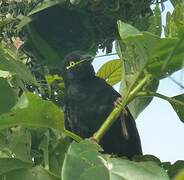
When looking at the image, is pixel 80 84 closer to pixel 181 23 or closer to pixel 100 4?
pixel 100 4

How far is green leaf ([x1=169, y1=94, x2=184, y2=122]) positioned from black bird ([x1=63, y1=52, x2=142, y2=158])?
52 centimetres

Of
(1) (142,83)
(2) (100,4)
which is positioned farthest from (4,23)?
(1) (142,83)

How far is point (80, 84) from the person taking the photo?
171 cm

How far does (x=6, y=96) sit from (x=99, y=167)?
0.24 meters

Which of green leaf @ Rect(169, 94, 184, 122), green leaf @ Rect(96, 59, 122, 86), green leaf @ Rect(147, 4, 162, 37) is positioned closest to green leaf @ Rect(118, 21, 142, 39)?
green leaf @ Rect(147, 4, 162, 37)

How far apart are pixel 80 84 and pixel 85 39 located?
0.37m

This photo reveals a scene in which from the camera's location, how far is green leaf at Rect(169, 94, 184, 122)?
843mm

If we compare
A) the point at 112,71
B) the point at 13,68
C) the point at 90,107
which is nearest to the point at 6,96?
the point at 13,68

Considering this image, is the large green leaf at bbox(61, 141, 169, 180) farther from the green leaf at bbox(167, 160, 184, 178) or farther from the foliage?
the green leaf at bbox(167, 160, 184, 178)

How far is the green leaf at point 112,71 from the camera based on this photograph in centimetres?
120

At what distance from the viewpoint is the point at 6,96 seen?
32.9 inches

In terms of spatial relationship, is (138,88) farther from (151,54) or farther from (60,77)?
(60,77)

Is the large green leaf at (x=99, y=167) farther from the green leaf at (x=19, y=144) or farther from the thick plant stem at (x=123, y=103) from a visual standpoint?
the green leaf at (x=19, y=144)

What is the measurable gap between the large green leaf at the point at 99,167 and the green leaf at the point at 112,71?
506mm
